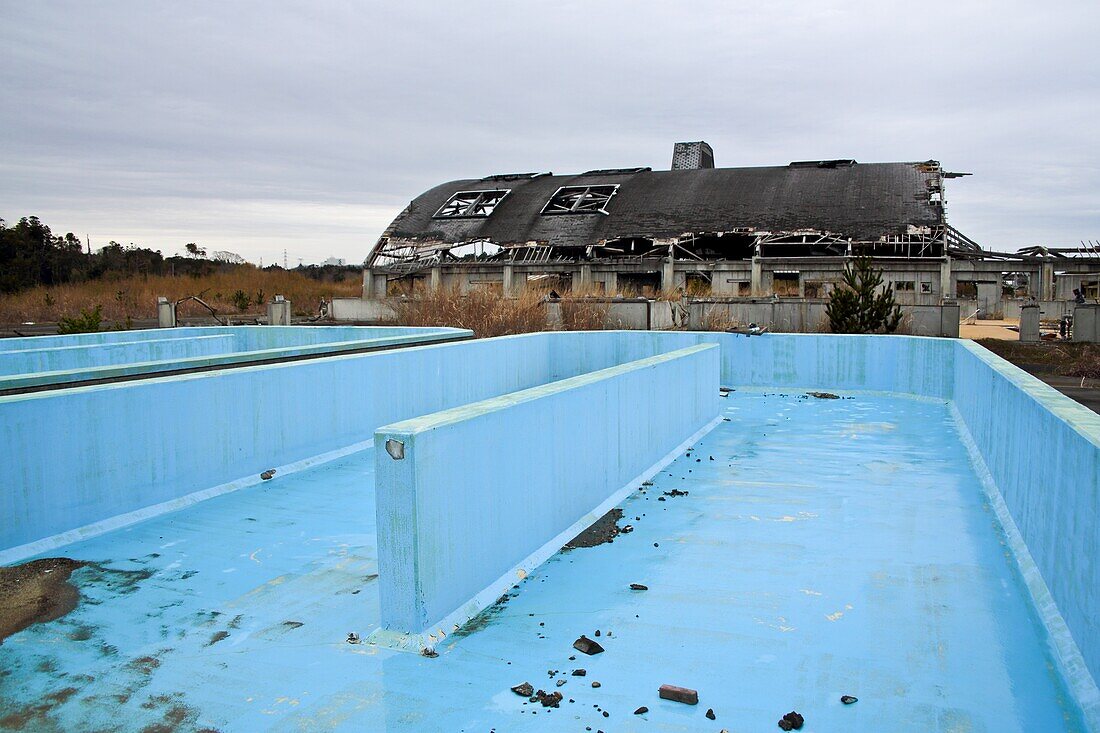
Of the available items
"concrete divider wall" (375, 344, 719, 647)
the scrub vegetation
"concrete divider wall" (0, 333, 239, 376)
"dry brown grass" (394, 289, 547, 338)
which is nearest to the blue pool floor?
"concrete divider wall" (375, 344, 719, 647)

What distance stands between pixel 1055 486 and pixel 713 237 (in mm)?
34804

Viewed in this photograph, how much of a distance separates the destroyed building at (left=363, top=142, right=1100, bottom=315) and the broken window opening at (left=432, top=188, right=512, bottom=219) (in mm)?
104

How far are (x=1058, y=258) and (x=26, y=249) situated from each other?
145ft

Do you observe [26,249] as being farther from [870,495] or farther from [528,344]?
[870,495]

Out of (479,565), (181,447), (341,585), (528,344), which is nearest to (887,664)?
(479,565)

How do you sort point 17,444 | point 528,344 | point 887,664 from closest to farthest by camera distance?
point 887,664 < point 17,444 < point 528,344

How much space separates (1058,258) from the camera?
3278 cm

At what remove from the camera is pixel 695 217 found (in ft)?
129

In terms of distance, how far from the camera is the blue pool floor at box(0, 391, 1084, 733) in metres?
3.20

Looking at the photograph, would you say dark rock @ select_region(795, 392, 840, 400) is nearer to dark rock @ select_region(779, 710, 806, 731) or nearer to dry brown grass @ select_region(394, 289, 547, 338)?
dry brown grass @ select_region(394, 289, 547, 338)

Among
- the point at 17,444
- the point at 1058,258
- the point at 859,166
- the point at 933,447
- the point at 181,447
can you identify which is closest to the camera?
the point at 17,444

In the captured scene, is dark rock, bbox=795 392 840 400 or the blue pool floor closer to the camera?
the blue pool floor

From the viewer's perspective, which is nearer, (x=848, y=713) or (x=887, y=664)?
(x=848, y=713)

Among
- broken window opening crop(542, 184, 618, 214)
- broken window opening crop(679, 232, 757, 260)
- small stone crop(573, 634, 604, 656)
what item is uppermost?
broken window opening crop(542, 184, 618, 214)
